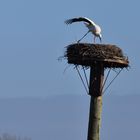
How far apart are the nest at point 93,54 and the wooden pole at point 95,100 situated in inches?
25.7

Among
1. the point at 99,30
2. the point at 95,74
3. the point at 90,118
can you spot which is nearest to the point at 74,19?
the point at 99,30

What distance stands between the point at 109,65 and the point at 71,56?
1872mm

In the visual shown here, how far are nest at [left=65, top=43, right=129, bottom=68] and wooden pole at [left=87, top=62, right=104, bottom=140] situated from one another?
654mm

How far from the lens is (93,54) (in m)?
20.7

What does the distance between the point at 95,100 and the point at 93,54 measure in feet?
6.95

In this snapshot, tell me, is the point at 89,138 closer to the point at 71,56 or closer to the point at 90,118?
the point at 90,118

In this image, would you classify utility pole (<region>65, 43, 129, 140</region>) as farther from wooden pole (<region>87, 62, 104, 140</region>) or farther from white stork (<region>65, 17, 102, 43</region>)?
white stork (<region>65, 17, 102, 43</region>)

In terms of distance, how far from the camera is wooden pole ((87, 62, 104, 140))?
21.2 m

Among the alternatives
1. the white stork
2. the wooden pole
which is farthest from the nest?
the white stork

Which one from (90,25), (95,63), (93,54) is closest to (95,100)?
(95,63)

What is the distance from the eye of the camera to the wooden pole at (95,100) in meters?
21.2

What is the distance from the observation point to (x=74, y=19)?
21.9m

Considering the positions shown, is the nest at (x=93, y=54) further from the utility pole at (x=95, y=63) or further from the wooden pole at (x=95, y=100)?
the wooden pole at (x=95, y=100)

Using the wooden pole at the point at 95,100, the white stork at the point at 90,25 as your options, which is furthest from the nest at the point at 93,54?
the white stork at the point at 90,25
